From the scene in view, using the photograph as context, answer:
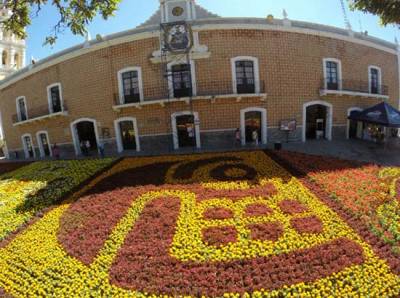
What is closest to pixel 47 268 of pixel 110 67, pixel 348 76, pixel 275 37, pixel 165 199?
pixel 165 199

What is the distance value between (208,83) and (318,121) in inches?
394

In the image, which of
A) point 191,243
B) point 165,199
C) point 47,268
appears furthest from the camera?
point 165,199

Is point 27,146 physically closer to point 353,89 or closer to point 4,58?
point 4,58

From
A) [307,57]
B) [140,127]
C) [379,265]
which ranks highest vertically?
A: [307,57]

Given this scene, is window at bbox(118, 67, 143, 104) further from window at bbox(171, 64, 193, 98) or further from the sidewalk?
the sidewalk

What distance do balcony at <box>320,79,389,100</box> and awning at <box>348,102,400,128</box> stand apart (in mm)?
2541

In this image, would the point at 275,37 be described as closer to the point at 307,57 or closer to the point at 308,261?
the point at 307,57

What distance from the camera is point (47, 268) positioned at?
7797 mm

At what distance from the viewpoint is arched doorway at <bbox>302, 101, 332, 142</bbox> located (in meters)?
22.8

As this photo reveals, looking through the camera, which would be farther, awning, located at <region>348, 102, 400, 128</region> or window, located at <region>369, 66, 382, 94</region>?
window, located at <region>369, 66, 382, 94</region>

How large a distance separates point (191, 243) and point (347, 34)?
2398 cm

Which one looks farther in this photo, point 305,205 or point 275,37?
point 275,37

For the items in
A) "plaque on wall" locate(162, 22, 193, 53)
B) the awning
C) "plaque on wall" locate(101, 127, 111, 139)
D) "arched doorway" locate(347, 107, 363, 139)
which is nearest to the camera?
the awning

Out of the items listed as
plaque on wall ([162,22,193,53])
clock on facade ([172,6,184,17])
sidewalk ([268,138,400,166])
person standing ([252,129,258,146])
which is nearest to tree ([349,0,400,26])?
sidewalk ([268,138,400,166])
